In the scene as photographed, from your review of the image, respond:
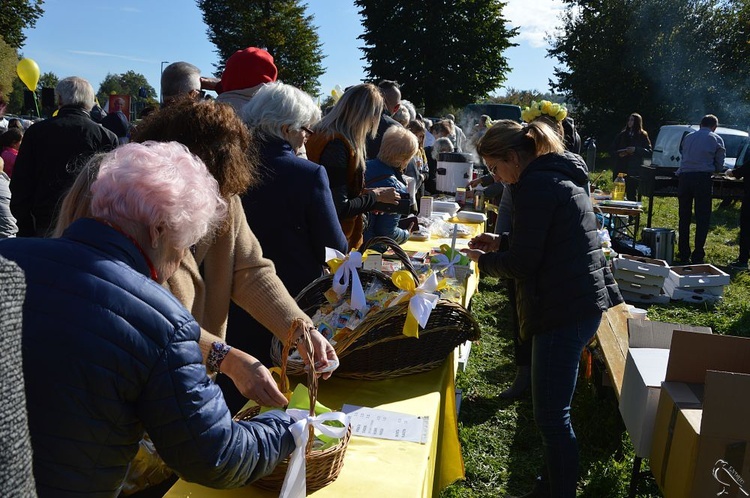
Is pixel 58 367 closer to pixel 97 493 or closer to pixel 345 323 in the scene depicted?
pixel 97 493

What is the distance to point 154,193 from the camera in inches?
45.2

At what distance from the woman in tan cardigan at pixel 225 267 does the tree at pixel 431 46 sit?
29823 millimetres

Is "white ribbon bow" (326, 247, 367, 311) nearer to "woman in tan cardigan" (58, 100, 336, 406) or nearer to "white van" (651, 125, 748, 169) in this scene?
"woman in tan cardigan" (58, 100, 336, 406)

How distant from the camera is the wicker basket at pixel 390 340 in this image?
206 cm

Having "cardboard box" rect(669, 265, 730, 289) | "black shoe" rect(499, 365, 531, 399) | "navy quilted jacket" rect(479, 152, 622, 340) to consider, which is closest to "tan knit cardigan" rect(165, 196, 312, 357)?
"navy quilted jacket" rect(479, 152, 622, 340)

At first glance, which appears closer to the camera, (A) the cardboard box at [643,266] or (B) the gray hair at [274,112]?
(B) the gray hair at [274,112]

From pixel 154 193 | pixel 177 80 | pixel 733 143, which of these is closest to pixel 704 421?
pixel 154 193

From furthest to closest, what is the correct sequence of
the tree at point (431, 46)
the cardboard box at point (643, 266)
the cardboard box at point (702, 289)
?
1. the tree at point (431, 46)
2. the cardboard box at point (702, 289)
3. the cardboard box at point (643, 266)

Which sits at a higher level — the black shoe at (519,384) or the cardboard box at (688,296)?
the cardboard box at (688,296)

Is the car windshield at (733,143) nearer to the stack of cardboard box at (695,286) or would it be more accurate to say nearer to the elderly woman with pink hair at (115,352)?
the stack of cardboard box at (695,286)

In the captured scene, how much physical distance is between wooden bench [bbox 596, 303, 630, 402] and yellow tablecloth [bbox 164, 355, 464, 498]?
1.03 m

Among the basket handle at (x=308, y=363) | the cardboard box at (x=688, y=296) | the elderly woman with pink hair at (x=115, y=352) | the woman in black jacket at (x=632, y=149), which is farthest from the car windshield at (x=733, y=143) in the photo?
the elderly woman with pink hair at (x=115, y=352)

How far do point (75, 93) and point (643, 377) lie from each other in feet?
12.3

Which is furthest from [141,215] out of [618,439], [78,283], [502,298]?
[502,298]
